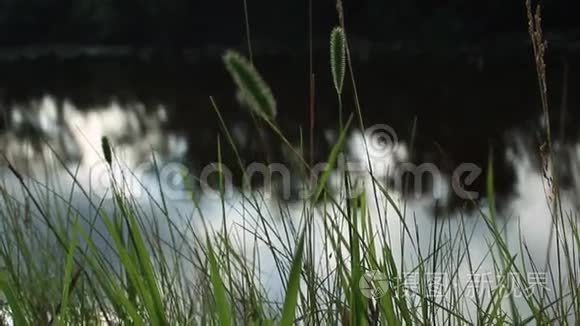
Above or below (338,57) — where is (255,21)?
above

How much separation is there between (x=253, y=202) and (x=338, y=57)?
4.27 ft

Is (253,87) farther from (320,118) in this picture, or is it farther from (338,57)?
(320,118)

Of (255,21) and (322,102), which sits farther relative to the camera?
(255,21)

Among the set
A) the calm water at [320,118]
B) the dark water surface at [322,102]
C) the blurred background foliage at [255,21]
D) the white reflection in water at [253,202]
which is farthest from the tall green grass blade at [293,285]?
the blurred background foliage at [255,21]

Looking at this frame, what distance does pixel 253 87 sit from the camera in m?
0.56

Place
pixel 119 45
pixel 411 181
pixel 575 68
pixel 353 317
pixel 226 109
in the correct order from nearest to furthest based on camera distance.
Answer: pixel 353 317, pixel 411 181, pixel 226 109, pixel 575 68, pixel 119 45

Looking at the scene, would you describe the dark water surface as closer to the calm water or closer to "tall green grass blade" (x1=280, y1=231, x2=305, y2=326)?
the calm water

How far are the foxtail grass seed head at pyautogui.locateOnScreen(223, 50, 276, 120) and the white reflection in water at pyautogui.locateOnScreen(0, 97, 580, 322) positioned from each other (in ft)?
0.28

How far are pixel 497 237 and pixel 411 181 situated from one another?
2873mm

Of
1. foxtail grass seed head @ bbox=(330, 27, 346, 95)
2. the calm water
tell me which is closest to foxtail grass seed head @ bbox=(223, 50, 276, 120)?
foxtail grass seed head @ bbox=(330, 27, 346, 95)

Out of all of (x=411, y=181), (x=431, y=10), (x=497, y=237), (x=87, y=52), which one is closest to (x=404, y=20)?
(x=431, y=10)

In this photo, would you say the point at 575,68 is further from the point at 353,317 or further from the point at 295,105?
the point at 353,317

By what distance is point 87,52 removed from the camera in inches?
606

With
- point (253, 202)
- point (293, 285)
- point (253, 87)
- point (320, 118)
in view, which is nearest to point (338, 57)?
point (253, 87)
